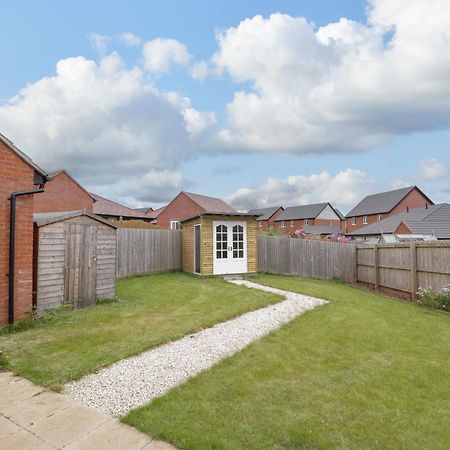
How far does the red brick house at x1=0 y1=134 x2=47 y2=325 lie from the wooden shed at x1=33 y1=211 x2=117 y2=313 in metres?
0.54

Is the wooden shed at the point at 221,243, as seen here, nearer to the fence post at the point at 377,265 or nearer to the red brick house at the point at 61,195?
the fence post at the point at 377,265

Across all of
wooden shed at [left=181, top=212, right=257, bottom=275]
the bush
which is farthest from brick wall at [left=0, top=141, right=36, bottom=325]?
the bush

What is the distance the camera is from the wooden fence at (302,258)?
55.4ft

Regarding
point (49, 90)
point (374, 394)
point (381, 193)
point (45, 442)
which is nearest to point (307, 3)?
point (49, 90)

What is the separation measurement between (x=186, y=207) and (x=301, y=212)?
31.0 meters

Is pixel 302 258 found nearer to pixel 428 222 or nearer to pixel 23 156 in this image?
pixel 23 156

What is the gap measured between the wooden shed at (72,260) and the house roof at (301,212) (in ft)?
171

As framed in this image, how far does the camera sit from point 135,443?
299 centimetres

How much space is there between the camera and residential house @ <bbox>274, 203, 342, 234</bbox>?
58219 millimetres

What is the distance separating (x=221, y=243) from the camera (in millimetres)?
15008

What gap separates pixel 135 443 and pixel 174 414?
0.55m

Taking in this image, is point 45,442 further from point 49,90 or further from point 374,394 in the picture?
point 49,90

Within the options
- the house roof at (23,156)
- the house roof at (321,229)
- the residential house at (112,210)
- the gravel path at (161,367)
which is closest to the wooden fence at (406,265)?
the gravel path at (161,367)

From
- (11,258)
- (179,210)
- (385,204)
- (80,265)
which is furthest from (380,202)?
(11,258)
